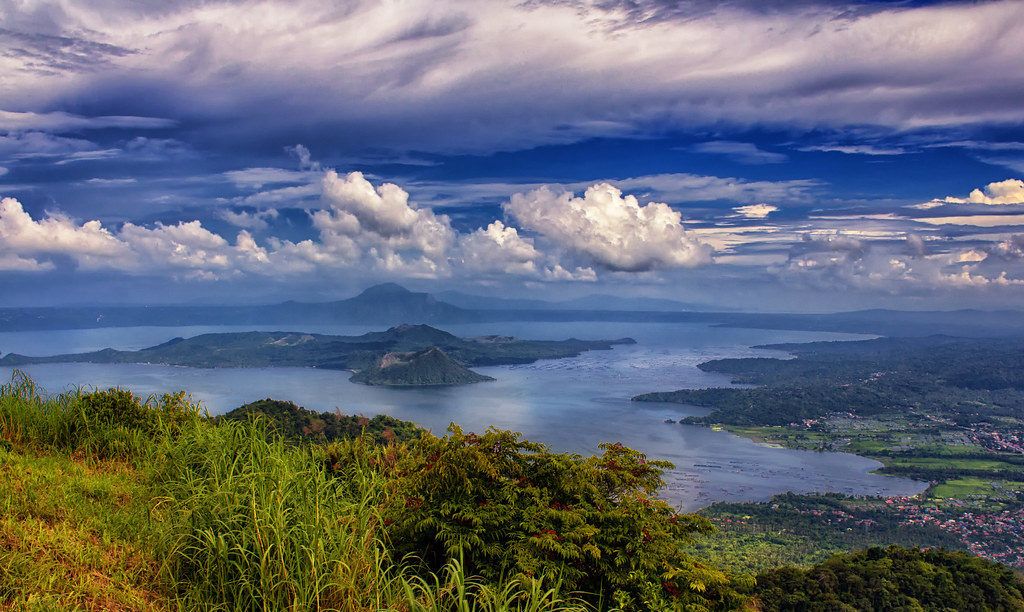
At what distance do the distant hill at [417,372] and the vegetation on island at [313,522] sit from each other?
160m

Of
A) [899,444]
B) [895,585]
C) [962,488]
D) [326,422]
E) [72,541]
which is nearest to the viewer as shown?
[72,541]

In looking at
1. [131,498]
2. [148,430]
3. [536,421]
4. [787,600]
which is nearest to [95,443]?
[148,430]

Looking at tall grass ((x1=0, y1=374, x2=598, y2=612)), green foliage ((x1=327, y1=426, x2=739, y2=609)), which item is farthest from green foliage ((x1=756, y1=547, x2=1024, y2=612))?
tall grass ((x1=0, y1=374, x2=598, y2=612))

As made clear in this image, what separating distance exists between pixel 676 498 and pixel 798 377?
143 metres

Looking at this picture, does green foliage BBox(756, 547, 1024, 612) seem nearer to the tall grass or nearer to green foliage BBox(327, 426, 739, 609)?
green foliage BBox(327, 426, 739, 609)

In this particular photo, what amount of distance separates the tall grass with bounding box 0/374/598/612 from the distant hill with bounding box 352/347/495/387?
161210mm

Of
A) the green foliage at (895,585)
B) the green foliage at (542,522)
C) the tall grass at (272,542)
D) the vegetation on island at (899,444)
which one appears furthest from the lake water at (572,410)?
the green foliage at (542,522)

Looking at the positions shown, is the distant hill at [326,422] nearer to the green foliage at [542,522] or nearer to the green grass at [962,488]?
the green foliage at [542,522]

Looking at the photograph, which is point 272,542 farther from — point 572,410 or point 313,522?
point 572,410

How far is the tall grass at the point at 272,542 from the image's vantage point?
3.74m

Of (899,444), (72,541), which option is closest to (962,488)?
(899,444)

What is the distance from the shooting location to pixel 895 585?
2709 cm

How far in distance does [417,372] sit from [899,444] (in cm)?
11203

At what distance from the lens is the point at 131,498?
5.50 m
